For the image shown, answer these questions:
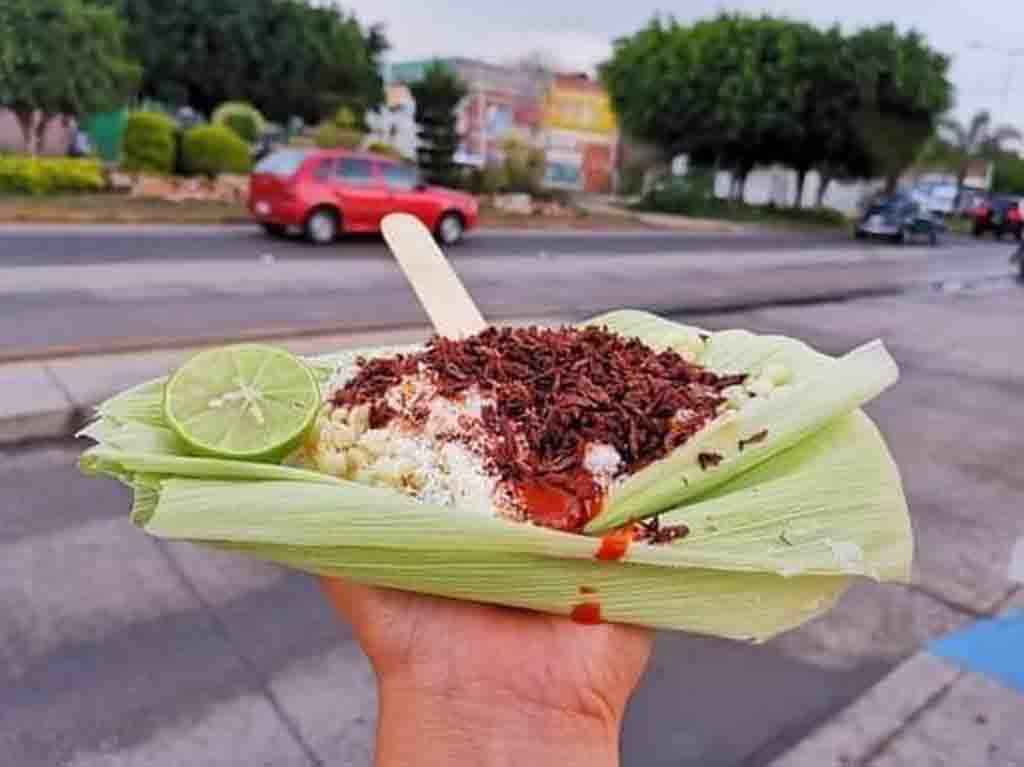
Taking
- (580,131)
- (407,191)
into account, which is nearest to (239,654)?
(407,191)

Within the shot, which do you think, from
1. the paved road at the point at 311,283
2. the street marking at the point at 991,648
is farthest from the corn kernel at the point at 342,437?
the paved road at the point at 311,283

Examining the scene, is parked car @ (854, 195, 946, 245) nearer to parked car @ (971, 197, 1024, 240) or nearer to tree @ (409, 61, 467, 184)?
parked car @ (971, 197, 1024, 240)

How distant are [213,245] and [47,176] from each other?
229 inches

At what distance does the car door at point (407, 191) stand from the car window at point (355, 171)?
9.7 inches

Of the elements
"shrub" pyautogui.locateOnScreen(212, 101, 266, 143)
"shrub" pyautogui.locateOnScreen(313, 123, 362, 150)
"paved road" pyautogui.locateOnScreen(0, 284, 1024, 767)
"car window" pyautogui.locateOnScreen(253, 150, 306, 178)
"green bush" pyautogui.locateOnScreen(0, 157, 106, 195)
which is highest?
"shrub" pyautogui.locateOnScreen(212, 101, 266, 143)

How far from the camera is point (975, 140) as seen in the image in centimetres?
4978

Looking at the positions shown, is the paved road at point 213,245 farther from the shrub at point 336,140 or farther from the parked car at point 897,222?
the parked car at point 897,222

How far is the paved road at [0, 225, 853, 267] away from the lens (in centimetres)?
1069

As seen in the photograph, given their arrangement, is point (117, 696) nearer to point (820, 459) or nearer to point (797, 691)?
point (797, 691)

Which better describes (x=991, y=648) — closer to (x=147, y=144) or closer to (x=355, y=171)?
(x=355, y=171)

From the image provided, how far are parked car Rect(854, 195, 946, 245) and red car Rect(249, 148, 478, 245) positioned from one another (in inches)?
588

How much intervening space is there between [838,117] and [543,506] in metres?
27.2

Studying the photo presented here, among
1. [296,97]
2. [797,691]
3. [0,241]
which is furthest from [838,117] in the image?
[797,691]

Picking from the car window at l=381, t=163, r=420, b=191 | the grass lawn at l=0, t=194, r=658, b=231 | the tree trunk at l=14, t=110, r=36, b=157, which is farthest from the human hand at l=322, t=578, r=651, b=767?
the tree trunk at l=14, t=110, r=36, b=157
